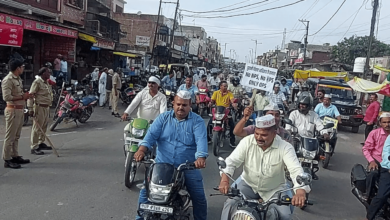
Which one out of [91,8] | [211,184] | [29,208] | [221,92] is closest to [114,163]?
[211,184]

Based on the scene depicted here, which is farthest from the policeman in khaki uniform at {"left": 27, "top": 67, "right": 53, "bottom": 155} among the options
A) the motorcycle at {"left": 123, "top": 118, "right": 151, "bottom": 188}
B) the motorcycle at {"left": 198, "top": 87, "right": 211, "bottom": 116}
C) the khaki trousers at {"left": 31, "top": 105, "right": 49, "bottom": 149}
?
the motorcycle at {"left": 198, "top": 87, "right": 211, "bottom": 116}

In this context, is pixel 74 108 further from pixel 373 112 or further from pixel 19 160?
pixel 373 112

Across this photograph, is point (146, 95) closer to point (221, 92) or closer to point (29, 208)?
point (29, 208)

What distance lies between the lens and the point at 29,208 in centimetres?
514

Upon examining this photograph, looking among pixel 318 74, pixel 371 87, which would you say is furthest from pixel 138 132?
Result: pixel 318 74

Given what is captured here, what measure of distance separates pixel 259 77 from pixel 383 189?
411cm

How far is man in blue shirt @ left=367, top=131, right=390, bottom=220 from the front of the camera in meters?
4.92

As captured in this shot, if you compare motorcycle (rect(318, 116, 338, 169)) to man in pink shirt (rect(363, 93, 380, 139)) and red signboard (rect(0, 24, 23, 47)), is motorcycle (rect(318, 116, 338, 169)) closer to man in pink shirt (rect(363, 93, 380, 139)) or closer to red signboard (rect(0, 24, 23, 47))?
man in pink shirt (rect(363, 93, 380, 139))

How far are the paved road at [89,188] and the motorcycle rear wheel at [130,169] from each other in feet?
0.47

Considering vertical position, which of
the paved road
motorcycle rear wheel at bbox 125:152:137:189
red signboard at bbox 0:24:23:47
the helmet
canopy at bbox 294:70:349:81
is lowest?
the paved road

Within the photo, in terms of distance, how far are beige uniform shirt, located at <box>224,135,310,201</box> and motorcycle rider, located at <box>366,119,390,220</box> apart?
6.41 ft

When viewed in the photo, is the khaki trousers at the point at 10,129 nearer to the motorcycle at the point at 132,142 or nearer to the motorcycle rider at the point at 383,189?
the motorcycle at the point at 132,142

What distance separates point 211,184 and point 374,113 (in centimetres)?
814

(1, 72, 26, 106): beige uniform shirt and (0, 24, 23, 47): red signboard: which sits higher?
(0, 24, 23, 47): red signboard
